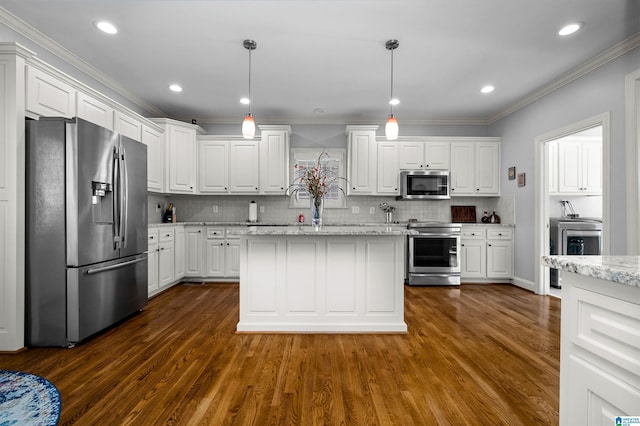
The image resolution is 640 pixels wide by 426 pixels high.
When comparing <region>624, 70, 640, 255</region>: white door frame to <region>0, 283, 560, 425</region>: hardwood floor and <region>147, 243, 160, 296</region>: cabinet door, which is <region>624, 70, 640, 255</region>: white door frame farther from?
<region>147, 243, 160, 296</region>: cabinet door

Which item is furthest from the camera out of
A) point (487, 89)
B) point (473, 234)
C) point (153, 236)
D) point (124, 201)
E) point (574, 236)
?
point (473, 234)

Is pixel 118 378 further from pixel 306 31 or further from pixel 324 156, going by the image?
pixel 324 156

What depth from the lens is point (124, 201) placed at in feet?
9.99

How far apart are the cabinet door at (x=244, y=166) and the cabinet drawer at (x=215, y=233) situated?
73 cm

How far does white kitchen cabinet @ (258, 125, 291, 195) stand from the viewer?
16.6 ft

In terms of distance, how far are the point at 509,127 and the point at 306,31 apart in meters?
3.84

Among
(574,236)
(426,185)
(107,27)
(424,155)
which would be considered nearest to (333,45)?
(107,27)

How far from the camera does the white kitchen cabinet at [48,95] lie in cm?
249

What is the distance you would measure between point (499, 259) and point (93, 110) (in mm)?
5877

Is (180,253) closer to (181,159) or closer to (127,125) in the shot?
(181,159)

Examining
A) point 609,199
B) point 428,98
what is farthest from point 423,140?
point 609,199

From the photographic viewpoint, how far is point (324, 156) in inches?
216

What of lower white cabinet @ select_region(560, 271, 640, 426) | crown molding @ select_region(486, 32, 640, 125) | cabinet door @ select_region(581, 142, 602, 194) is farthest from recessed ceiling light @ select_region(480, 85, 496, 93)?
lower white cabinet @ select_region(560, 271, 640, 426)

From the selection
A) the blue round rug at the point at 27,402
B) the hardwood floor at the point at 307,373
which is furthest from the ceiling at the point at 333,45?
the hardwood floor at the point at 307,373
